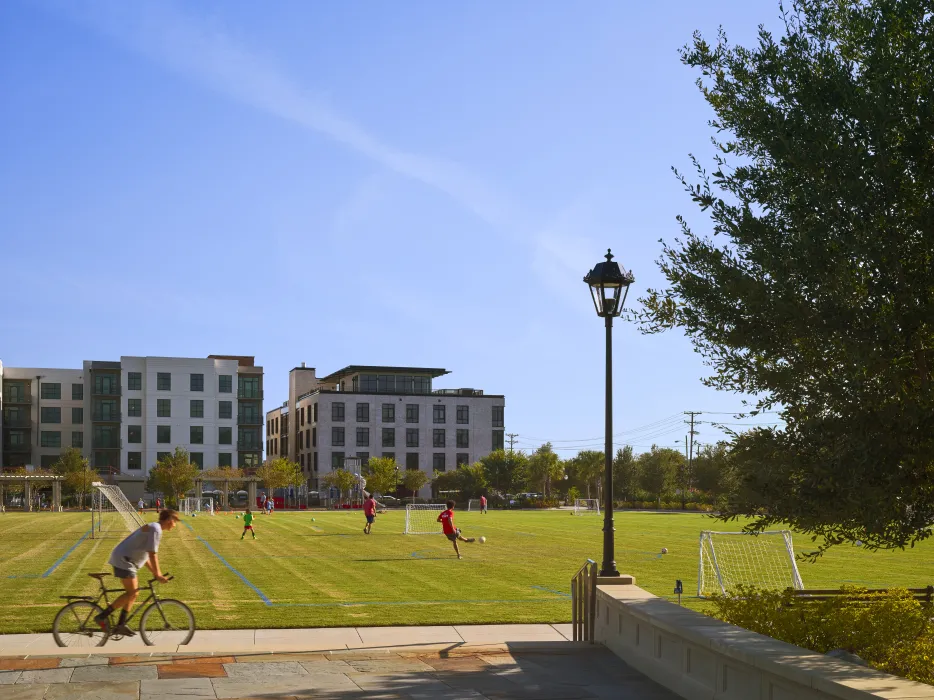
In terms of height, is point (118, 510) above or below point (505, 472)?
above

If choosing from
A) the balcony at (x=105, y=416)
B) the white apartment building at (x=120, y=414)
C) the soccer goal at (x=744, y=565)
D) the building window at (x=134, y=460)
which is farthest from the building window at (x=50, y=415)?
the soccer goal at (x=744, y=565)

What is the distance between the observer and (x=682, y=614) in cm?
1182

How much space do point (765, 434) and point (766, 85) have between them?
381 centimetres

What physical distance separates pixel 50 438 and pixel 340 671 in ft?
369

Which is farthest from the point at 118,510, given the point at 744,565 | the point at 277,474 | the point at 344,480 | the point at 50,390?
the point at 50,390

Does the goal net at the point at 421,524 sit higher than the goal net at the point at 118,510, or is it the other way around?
the goal net at the point at 118,510

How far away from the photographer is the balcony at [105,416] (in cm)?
11572

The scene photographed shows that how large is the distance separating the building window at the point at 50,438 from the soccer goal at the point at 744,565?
319ft

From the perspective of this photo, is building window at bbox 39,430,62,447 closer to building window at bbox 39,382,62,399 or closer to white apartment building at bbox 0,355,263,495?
white apartment building at bbox 0,355,263,495

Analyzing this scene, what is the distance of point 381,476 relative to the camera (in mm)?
119375

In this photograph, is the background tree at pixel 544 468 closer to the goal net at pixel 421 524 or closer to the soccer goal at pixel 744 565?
the goal net at pixel 421 524

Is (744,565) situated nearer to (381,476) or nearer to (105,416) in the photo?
(381,476)

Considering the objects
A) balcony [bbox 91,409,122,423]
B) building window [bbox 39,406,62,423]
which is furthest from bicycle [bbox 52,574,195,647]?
building window [bbox 39,406,62,423]

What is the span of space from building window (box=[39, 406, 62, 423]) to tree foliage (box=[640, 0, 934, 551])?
115 m
